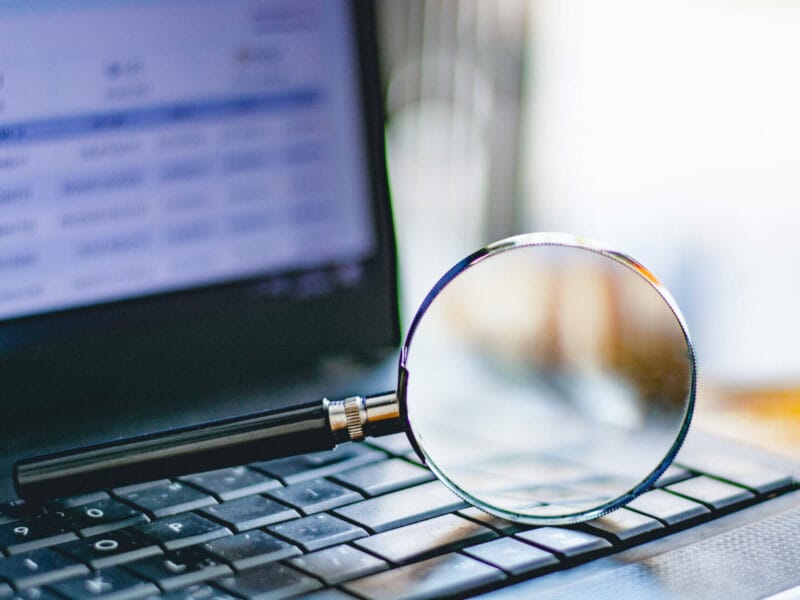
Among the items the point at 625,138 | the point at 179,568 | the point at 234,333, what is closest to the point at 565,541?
the point at 179,568

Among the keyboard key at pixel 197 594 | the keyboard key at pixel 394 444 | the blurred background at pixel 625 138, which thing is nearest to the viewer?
the keyboard key at pixel 197 594

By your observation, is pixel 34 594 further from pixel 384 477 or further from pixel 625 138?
pixel 625 138

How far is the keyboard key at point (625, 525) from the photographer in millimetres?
324

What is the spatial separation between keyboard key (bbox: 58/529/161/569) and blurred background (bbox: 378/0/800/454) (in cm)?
50

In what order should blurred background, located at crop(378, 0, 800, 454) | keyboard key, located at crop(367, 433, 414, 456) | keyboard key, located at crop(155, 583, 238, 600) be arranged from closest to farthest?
1. keyboard key, located at crop(155, 583, 238, 600)
2. keyboard key, located at crop(367, 433, 414, 456)
3. blurred background, located at crop(378, 0, 800, 454)

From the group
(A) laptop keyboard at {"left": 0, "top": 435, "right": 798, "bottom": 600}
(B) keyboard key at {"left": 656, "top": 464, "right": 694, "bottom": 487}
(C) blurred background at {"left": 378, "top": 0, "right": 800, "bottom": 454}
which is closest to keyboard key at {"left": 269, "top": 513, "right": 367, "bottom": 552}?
(A) laptop keyboard at {"left": 0, "top": 435, "right": 798, "bottom": 600}

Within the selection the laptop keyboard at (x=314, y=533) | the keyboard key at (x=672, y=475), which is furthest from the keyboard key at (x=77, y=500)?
the keyboard key at (x=672, y=475)

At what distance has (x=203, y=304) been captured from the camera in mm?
475

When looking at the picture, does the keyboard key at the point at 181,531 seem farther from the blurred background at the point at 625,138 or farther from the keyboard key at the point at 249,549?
the blurred background at the point at 625,138

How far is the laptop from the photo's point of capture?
31 centimetres

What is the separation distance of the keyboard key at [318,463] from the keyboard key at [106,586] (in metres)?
0.09

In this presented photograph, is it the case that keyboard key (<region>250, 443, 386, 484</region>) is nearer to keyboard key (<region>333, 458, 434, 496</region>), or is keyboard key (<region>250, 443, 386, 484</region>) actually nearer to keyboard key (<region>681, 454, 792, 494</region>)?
keyboard key (<region>333, 458, 434, 496</region>)

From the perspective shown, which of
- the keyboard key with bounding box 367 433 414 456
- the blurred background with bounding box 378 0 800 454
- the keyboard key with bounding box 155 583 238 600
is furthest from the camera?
the blurred background with bounding box 378 0 800 454

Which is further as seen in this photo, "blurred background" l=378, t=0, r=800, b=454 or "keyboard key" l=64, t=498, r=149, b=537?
"blurred background" l=378, t=0, r=800, b=454
